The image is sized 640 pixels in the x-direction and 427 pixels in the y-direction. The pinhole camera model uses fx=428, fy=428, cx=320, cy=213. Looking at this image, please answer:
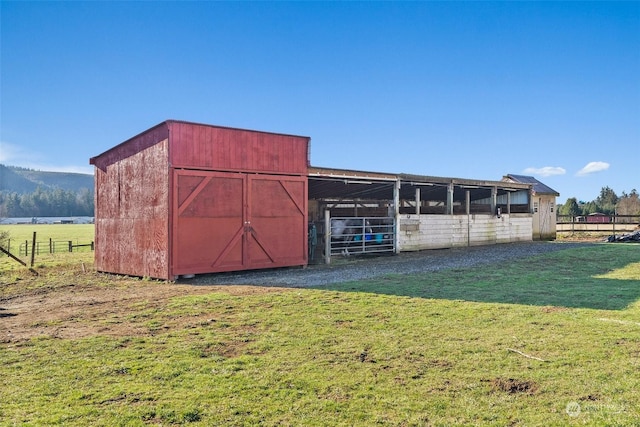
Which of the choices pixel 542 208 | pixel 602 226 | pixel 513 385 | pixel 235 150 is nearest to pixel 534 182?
pixel 542 208

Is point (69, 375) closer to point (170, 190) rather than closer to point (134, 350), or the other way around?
point (134, 350)

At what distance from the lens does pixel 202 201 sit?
37.4ft

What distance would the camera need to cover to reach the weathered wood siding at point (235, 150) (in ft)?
36.4

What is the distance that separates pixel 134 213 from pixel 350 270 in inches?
254

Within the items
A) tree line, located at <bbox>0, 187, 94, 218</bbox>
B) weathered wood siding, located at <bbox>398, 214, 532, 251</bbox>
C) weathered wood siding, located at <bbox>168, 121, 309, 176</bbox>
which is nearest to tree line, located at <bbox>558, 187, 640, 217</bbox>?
weathered wood siding, located at <bbox>398, 214, 532, 251</bbox>

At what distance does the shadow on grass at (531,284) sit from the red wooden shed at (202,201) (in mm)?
3614

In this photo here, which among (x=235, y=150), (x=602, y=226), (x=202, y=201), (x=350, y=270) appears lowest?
(x=350, y=270)

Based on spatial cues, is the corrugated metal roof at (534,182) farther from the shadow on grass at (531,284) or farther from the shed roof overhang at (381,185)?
the shadow on grass at (531,284)

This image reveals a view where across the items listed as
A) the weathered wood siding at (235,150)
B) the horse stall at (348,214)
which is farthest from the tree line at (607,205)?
the weathered wood siding at (235,150)

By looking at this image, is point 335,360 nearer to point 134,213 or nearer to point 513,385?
point 513,385

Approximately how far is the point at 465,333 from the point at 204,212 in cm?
796

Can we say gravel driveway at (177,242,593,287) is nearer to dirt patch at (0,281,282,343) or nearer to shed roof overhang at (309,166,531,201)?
dirt patch at (0,281,282,343)

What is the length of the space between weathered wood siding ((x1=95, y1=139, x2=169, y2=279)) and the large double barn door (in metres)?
0.47

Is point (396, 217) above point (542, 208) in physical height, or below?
below
